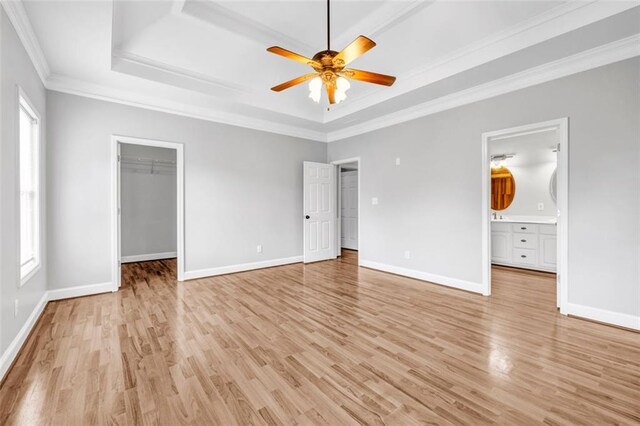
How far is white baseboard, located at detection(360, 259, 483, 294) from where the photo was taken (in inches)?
157

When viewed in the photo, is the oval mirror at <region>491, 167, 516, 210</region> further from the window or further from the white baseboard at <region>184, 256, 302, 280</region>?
the window

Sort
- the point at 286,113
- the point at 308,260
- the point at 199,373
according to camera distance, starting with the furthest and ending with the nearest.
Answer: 1. the point at 308,260
2. the point at 286,113
3. the point at 199,373

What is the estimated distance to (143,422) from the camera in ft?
5.25

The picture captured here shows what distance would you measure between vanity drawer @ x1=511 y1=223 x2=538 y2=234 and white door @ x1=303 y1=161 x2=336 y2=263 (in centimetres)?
352

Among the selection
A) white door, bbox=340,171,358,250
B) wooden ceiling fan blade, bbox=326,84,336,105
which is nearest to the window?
wooden ceiling fan blade, bbox=326,84,336,105

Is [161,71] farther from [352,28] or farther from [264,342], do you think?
[264,342]

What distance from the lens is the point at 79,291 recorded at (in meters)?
3.79

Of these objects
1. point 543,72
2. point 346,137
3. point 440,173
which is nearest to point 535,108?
point 543,72

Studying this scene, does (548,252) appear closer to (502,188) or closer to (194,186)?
(502,188)

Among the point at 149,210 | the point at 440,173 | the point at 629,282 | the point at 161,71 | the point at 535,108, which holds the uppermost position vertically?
the point at 161,71

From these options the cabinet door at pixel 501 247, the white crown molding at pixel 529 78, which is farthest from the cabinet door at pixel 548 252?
the white crown molding at pixel 529 78

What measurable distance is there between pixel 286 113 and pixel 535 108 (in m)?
3.56

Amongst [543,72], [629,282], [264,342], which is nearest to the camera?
[264,342]

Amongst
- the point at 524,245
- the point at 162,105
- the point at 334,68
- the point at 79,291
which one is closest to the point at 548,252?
the point at 524,245
